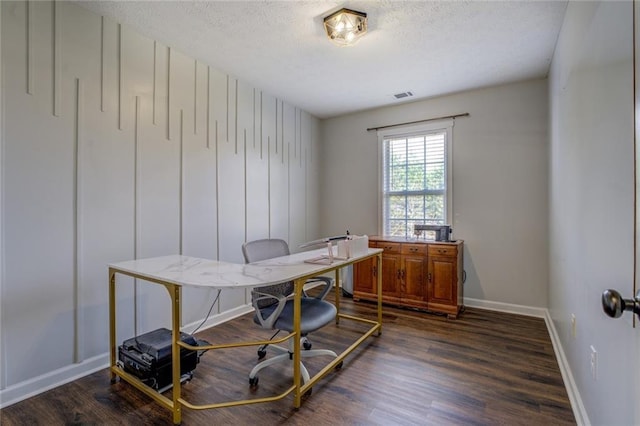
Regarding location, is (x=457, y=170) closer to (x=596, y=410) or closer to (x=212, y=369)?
(x=596, y=410)

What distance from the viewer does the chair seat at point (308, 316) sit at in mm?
1945

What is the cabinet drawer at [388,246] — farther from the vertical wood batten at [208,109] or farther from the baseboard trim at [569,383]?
the vertical wood batten at [208,109]

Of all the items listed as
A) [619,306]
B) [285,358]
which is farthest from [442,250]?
[619,306]

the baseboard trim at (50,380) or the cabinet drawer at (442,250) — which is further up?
the cabinet drawer at (442,250)

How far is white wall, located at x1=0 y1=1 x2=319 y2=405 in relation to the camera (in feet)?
6.20

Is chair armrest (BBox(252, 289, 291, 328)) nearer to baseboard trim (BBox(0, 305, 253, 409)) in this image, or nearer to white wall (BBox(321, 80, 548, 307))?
baseboard trim (BBox(0, 305, 253, 409))

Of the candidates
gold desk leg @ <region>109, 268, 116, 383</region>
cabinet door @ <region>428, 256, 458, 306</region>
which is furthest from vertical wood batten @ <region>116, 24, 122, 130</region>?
cabinet door @ <region>428, 256, 458, 306</region>

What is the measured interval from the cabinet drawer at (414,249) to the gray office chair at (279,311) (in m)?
1.42

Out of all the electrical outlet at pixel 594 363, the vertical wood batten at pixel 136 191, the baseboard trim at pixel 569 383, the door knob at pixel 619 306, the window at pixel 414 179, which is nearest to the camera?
the door knob at pixel 619 306

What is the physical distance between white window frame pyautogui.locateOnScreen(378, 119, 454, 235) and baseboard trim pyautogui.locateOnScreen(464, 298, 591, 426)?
105 centimetres

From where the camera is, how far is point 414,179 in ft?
13.2

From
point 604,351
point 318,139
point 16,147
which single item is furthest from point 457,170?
point 16,147

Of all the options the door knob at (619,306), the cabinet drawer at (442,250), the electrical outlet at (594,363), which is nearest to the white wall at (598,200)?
the electrical outlet at (594,363)

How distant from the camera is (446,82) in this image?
3.40 meters
